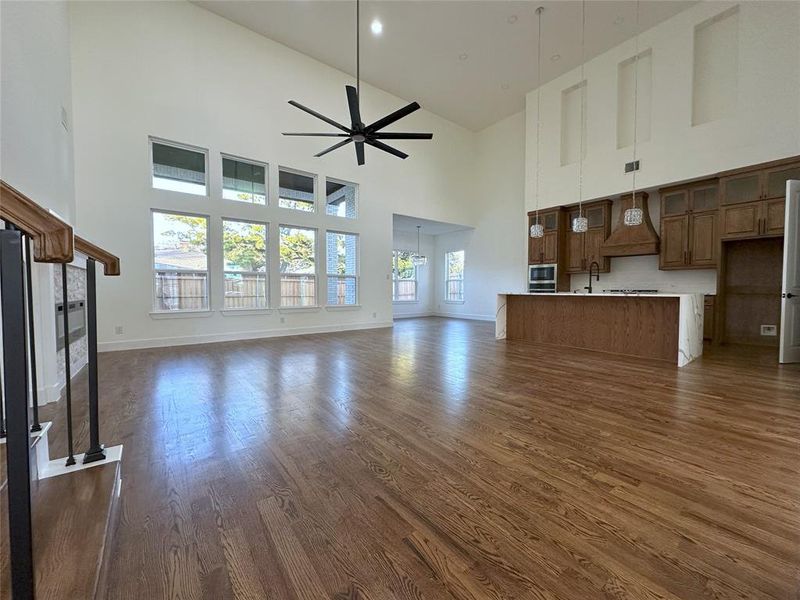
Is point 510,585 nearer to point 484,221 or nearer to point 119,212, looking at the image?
point 119,212

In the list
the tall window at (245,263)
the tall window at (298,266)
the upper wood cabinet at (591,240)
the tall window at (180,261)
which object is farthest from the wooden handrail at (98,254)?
the upper wood cabinet at (591,240)

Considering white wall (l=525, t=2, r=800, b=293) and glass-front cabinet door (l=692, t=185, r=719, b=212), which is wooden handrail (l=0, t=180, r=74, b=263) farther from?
glass-front cabinet door (l=692, t=185, r=719, b=212)

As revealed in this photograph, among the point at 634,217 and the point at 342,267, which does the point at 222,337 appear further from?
the point at 634,217

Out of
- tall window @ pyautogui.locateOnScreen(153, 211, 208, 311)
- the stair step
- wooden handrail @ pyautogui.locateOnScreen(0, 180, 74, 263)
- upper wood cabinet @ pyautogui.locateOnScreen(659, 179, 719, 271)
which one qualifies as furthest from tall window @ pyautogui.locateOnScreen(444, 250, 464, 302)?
wooden handrail @ pyautogui.locateOnScreen(0, 180, 74, 263)

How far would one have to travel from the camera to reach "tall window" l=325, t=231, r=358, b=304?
759cm

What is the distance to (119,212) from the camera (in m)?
5.15

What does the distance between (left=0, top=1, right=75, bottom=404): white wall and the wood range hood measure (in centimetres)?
789

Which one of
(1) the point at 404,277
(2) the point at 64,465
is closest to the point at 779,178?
(2) the point at 64,465

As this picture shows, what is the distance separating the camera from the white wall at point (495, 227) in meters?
9.18

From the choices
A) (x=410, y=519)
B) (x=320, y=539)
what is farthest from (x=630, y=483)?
(x=320, y=539)

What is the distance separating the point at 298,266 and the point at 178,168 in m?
2.64

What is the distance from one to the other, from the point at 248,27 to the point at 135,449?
7498mm

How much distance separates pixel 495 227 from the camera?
983cm

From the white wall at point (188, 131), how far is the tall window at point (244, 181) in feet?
0.60
